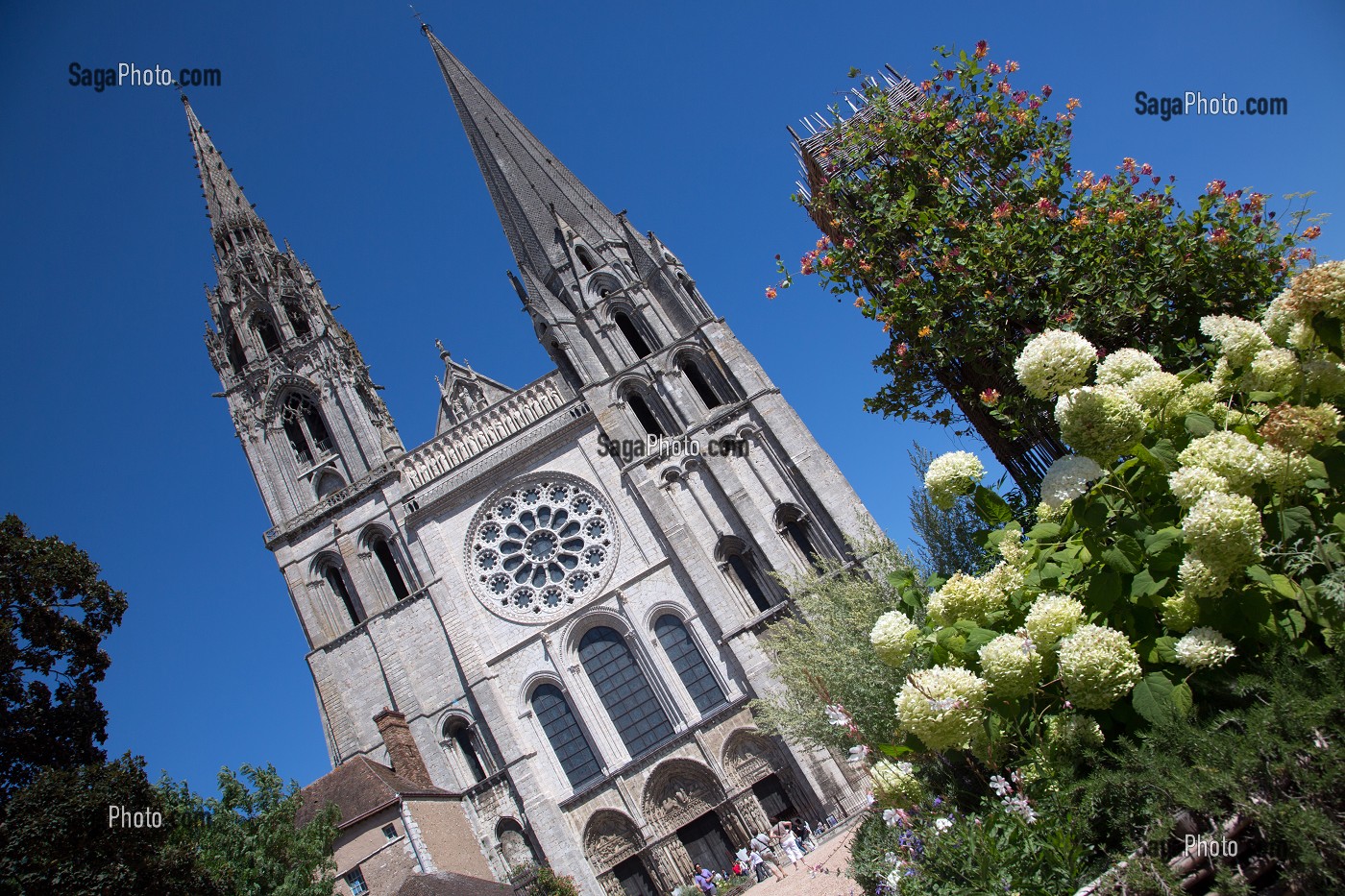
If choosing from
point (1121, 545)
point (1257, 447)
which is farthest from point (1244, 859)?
point (1257, 447)

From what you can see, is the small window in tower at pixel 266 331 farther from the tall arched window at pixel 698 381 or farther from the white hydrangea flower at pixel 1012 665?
the white hydrangea flower at pixel 1012 665

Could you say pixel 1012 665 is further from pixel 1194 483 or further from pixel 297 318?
pixel 297 318

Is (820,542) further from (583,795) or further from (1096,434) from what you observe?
(1096,434)

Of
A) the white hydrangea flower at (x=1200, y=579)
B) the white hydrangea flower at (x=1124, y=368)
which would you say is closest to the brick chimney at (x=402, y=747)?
the white hydrangea flower at (x=1124, y=368)

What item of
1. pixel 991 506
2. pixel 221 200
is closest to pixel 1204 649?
pixel 991 506

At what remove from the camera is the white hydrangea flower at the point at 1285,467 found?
12.4 feet

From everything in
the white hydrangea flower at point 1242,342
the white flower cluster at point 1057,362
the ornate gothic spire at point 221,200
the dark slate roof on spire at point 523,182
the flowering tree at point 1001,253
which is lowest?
the white hydrangea flower at point 1242,342

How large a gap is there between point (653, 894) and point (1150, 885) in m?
18.9

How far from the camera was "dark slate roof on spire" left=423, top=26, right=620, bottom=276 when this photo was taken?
27.7m

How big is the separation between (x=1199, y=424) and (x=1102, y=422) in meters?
0.70

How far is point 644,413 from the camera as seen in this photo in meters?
24.4

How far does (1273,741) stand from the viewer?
3.54 m

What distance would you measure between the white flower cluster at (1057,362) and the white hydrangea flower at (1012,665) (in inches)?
51.5

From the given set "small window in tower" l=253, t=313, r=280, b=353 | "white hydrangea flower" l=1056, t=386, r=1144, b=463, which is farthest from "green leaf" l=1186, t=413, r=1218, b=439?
"small window in tower" l=253, t=313, r=280, b=353
